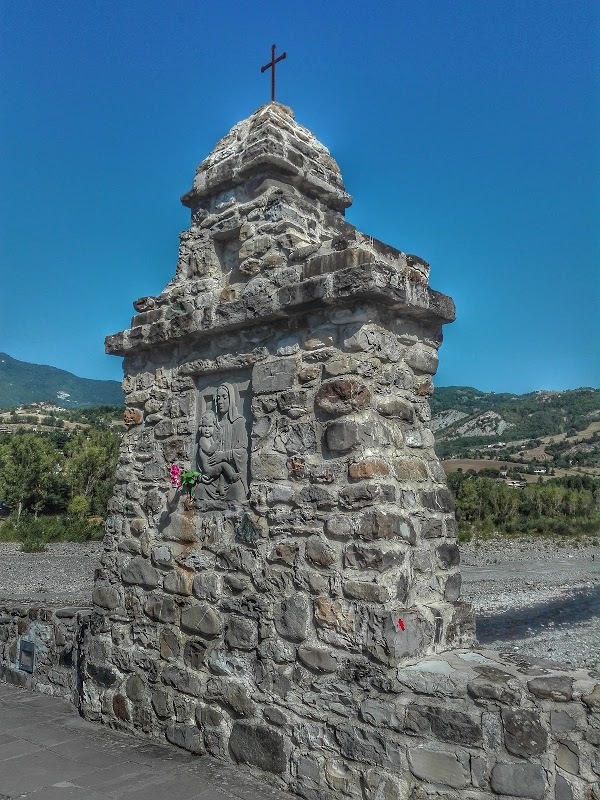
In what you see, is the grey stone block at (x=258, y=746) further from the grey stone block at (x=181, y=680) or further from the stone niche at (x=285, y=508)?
the grey stone block at (x=181, y=680)

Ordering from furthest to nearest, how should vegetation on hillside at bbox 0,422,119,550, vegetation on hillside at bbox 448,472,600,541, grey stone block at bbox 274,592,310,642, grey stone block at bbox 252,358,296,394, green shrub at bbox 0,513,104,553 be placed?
vegetation on hillside at bbox 0,422,119,550
vegetation on hillside at bbox 448,472,600,541
green shrub at bbox 0,513,104,553
grey stone block at bbox 252,358,296,394
grey stone block at bbox 274,592,310,642

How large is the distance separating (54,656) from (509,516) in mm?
34548

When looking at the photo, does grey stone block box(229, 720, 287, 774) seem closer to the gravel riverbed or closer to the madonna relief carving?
the madonna relief carving

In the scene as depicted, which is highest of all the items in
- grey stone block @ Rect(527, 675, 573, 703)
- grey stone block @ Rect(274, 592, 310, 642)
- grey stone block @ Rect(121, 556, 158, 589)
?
grey stone block @ Rect(121, 556, 158, 589)

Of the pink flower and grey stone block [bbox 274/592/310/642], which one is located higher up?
the pink flower

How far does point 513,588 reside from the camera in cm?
1716

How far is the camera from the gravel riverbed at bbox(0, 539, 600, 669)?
1094 cm

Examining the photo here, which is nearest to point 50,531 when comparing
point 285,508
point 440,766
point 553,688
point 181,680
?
point 181,680

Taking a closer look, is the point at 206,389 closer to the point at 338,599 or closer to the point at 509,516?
the point at 338,599

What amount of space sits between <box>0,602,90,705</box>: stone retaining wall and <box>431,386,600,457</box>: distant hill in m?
51.5

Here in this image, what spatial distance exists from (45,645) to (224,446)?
3.09m

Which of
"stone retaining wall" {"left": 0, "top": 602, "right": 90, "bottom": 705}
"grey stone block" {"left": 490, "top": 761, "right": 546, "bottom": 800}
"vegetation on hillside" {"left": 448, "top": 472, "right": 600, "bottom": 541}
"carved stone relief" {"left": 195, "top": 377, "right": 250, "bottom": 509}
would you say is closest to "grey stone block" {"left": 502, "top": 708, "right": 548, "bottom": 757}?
"grey stone block" {"left": 490, "top": 761, "right": 546, "bottom": 800}

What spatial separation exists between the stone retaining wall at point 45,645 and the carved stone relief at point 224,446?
218cm

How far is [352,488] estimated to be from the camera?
3590 mm
